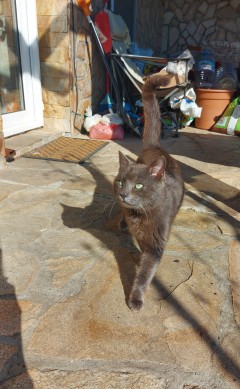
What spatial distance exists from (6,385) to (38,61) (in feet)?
14.6

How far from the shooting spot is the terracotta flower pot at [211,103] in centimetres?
569

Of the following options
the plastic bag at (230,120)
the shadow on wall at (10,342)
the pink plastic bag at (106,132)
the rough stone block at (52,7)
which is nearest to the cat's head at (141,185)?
the shadow on wall at (10,342)

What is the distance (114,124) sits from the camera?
16.7 ft

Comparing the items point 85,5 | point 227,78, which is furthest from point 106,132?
point 227,78

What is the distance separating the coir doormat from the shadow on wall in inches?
93.2

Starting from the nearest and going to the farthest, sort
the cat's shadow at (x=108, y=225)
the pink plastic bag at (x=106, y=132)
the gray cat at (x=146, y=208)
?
the gray cat at (x=146, y=208) → the cat's shadow at (x=108, y=225) → the pink plastic bag at (x=106, y=132)

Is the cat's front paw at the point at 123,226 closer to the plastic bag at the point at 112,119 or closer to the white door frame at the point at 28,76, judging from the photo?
the white door frame at the point at 28,76

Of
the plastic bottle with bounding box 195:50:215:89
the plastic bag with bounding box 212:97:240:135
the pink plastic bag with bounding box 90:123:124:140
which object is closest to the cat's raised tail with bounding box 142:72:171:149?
the pink plastic bag with bounding box 90:123:124:140

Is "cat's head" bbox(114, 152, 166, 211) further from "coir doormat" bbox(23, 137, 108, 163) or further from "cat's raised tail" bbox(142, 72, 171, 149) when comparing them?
"coir doormat" bbox(23, 137, 108, 163)

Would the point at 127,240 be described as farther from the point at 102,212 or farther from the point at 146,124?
the point at 146,124

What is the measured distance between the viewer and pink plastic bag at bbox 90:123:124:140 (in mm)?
5035

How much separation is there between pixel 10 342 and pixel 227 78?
592cm

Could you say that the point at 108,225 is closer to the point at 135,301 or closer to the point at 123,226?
the point at 123,226

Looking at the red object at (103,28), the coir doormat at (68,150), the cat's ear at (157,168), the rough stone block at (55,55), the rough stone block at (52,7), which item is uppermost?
the rough stone block at (52,7)
